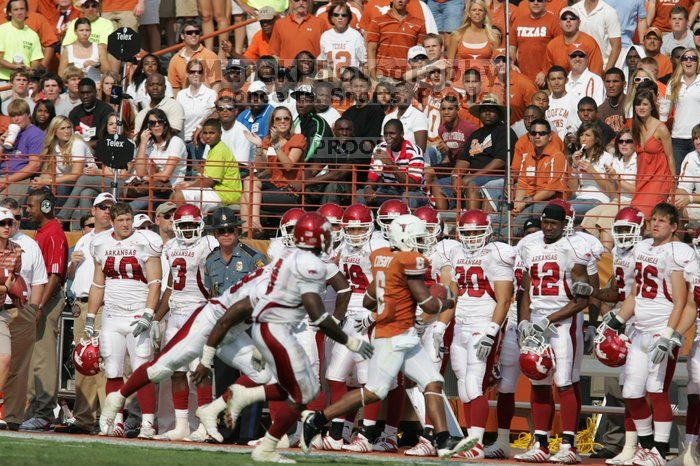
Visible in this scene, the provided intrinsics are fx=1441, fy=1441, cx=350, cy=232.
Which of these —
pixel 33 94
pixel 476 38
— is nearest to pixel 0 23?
pixel 33 94

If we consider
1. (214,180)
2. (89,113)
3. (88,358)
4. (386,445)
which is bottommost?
(386,445)

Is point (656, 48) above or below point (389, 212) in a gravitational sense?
above

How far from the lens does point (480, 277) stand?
36.5ft

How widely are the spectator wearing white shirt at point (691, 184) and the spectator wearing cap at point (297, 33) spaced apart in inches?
181

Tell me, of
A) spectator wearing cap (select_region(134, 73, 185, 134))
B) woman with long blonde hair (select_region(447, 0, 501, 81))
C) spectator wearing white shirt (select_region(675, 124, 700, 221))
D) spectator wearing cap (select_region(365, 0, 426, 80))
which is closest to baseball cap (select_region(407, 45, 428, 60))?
woman with long blonde hair (select_region(447, 0, 501, 81))

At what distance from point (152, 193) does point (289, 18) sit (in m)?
3.31

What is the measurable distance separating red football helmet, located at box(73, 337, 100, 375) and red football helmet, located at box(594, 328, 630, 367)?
3.92 meters

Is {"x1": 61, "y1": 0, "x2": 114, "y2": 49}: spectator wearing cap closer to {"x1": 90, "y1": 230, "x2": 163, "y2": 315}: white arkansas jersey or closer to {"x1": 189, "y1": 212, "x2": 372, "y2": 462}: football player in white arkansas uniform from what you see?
{"x1": 90, "y1": 230, "x2": 163, "y2": 315}: white arkansas jersey

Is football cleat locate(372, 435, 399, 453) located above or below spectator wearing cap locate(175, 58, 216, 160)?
below

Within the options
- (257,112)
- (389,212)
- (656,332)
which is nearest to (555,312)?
(656,332)

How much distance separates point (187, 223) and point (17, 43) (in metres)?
6.37

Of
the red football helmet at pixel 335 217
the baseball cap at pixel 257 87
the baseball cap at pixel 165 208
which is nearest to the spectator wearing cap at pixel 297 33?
the baseball cap at pixel 257 87

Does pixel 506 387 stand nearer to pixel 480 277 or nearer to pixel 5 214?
pixel 480 277

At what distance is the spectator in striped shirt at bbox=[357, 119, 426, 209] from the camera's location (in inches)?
523
